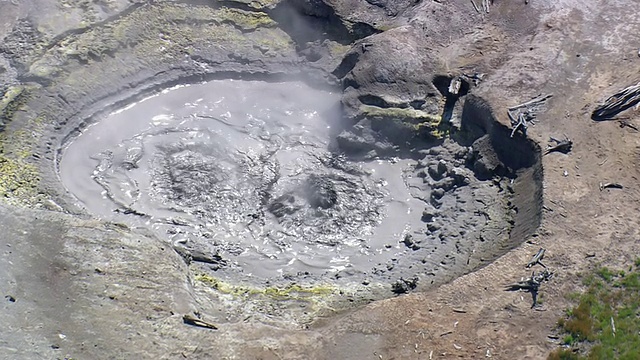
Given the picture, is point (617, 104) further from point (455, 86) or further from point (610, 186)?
point (455, 86)

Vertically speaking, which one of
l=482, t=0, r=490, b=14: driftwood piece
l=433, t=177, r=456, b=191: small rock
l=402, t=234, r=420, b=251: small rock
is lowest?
l=402, t=234, r=420, b=251: small rock

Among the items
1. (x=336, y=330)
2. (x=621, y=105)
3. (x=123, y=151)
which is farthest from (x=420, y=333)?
(x=123, y=151)

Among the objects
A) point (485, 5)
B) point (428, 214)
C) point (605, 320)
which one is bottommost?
point (428, 214)

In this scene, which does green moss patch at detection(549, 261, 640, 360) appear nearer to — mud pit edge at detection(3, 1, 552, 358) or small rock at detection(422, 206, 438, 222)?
mud pit edge at detection(3, 1, 552, 358)

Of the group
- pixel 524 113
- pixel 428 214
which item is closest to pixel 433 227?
pixel 428 214

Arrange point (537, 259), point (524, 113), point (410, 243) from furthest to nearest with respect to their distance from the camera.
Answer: point (524, 113), point (410, 243), point (537, 259)

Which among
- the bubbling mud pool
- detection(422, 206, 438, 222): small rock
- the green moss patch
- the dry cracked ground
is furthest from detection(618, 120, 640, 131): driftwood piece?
detection(422, 206, 438, 222): small rock
